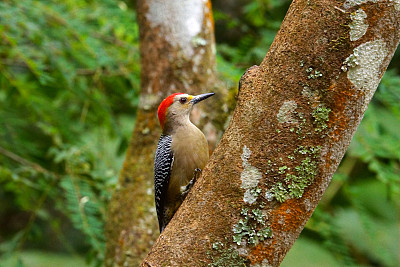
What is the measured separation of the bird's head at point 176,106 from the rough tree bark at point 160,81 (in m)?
0.15

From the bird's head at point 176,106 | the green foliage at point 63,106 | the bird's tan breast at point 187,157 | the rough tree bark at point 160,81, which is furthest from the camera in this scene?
the green foliage at point 63,106

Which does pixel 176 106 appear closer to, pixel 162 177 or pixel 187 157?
pixel 187 157

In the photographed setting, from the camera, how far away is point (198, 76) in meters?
3.70

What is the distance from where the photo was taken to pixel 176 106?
3.53 metres

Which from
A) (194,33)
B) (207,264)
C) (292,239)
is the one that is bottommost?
(207,264)

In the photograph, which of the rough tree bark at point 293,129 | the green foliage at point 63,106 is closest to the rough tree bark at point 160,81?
the green foliage at point 63,106

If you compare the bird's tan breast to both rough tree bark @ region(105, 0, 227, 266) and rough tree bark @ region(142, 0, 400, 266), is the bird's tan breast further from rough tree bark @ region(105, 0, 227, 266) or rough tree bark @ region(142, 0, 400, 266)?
rough tree bark @ region(142, 0, 400, 266)

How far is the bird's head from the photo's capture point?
11.5 ft

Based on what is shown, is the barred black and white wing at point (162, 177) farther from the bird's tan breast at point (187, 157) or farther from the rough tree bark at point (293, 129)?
the rough tree bark at point (293, 129)

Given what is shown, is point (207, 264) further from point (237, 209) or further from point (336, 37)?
point (336, 37)

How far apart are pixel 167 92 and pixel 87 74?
1.66 m

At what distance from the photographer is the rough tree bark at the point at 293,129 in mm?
1930

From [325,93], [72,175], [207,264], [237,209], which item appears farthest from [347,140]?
[72,175]

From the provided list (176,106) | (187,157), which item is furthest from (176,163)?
(176,106)
